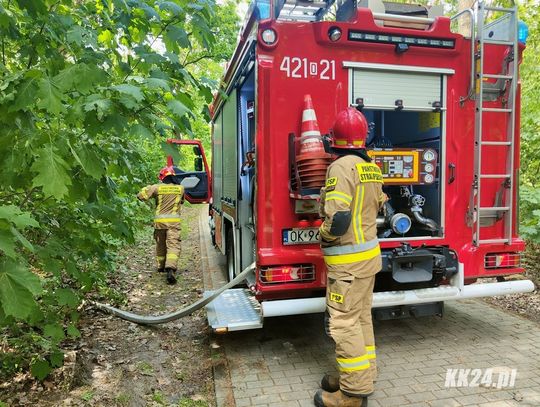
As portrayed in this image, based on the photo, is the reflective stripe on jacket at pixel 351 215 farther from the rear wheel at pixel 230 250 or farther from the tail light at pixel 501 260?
the rear wheel at pixel 230 250

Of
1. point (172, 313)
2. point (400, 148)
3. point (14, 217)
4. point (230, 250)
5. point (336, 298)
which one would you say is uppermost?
point (400, 148)

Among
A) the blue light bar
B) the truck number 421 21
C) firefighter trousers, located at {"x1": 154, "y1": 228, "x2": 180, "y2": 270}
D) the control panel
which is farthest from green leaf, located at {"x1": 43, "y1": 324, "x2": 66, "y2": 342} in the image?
firefighter trousers, located at {"x1": 154, "y1": 228, "x2": 180, "y2": 270}

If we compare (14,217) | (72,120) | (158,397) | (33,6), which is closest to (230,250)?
(158,397)

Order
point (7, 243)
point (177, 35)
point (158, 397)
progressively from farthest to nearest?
point (158, 397), point (177, 35), point (7, 243)

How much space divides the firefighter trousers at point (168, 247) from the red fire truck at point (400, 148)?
273 cm

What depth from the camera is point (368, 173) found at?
10.9 ft

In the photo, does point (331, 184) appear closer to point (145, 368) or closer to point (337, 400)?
point (337, 400)

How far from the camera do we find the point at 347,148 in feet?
11.0

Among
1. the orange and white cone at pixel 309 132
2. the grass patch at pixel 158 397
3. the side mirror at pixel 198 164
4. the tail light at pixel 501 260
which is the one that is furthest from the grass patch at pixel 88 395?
the side mirror at pixel 198 164

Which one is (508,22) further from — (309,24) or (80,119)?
(80,119)

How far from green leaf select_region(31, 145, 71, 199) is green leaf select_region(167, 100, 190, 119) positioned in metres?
0.70

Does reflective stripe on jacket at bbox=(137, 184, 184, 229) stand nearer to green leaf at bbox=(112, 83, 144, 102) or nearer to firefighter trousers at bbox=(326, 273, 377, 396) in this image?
firefighter trousers at bbox=(326, 273, 377, 396)

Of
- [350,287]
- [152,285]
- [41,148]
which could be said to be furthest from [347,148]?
[152,285]

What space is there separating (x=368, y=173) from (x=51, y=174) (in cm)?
220
